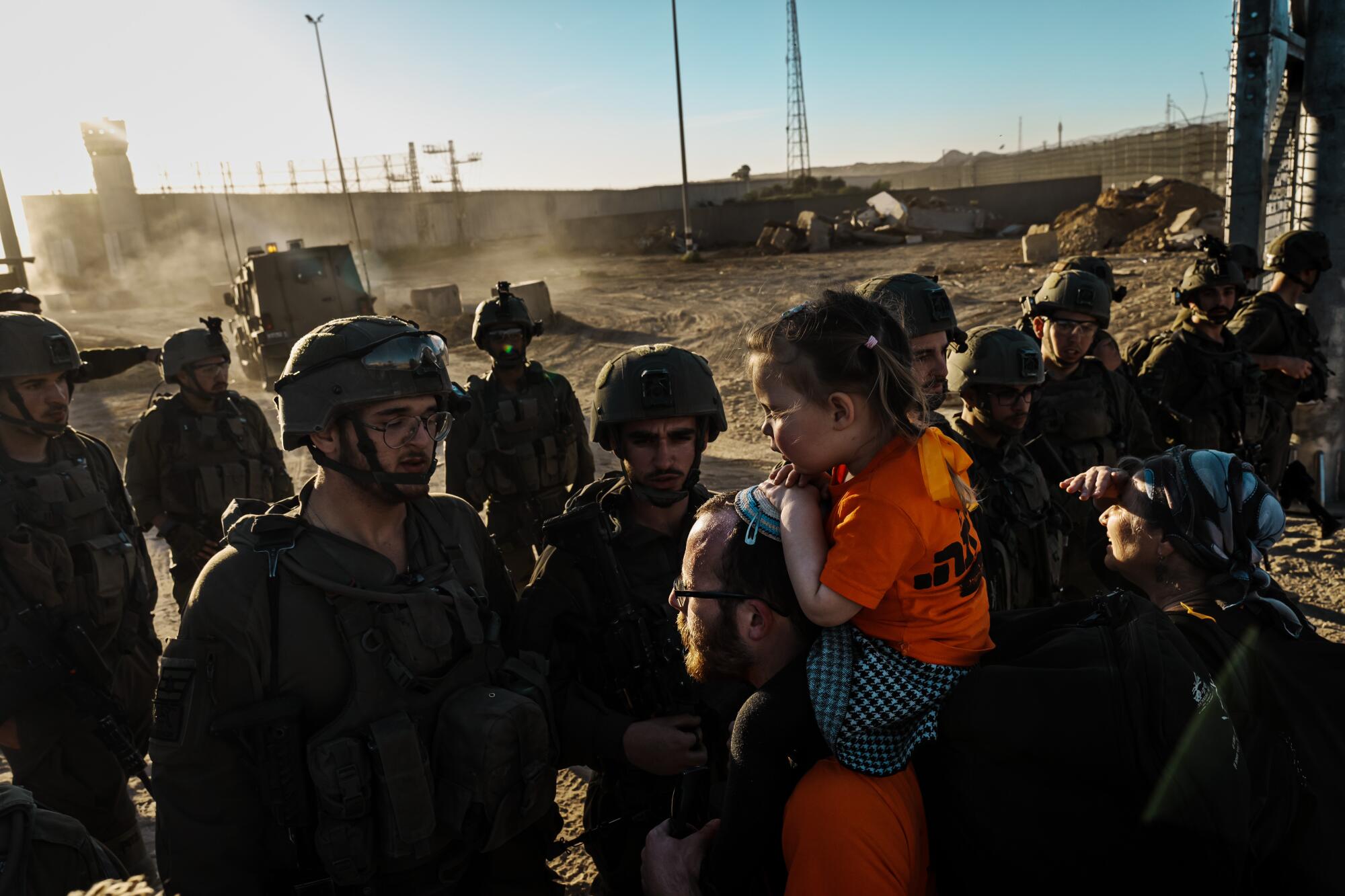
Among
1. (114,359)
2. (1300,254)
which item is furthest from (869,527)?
(1300,254)

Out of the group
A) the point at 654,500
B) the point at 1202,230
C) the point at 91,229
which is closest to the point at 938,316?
the point at 654,500

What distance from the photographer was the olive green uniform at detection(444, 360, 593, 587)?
574 centimetres

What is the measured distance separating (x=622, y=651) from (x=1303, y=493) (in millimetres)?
5854

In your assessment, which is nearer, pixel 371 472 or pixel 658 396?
pixel 371 472

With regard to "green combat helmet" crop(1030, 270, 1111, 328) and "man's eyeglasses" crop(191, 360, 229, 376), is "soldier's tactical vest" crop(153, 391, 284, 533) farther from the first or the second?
Result: "green combat helmet" crop(1030, 270, 1111, 328)

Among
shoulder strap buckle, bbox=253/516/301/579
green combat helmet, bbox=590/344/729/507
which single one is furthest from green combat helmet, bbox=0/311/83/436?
green combat helmet, bbox=590/344/729/507

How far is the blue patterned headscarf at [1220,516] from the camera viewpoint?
2.01 m

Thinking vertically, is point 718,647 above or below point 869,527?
below

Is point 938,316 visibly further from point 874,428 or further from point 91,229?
point 91,229

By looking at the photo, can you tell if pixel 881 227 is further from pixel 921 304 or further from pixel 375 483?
pixel 375 483

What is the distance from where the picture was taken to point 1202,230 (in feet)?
60.4

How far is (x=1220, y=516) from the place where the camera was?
207 cm

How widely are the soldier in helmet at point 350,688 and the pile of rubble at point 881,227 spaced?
Answer: 26.9 meters

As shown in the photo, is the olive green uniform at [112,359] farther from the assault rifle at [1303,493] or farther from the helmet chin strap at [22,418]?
the assault rifle at [1303,493]
